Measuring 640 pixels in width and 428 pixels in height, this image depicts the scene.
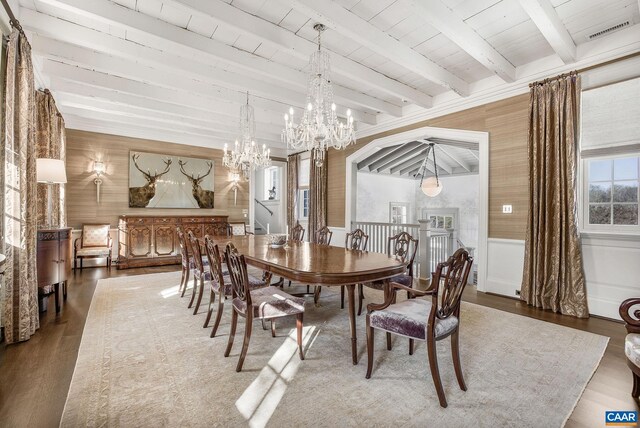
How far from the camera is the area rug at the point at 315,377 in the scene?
172cm

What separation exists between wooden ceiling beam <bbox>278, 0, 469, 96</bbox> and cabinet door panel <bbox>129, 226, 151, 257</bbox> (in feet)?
17.3

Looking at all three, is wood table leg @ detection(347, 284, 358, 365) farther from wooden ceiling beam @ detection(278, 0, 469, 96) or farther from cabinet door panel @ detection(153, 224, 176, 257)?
cabinet door panel @ detection(153, 224, 176, 257)

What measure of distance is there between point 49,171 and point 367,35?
379 cm

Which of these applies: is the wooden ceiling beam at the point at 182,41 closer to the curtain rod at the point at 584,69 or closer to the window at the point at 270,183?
the curtain rod at the point at 584,69

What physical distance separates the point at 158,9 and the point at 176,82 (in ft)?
4.89

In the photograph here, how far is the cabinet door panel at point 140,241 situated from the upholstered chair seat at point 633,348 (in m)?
6.86

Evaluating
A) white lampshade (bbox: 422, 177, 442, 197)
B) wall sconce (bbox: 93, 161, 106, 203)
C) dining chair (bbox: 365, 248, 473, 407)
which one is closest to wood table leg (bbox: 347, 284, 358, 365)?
dining chair (bbox: 365, 248, 473, 407)

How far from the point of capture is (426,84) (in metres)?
4.54

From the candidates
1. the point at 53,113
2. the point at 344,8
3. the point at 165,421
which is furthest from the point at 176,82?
the point at 165,421

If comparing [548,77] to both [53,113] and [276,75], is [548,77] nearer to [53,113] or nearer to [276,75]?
[276,75]

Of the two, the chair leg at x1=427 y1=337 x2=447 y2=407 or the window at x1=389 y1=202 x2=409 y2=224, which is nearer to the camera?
the chair leg at x1=427 y1=337 x2=447 y2=407

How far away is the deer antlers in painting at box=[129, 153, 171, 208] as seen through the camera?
21.5ft

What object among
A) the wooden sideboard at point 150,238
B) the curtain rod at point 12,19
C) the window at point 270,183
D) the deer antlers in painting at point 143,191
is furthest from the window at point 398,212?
the curtain rod at point 12,19

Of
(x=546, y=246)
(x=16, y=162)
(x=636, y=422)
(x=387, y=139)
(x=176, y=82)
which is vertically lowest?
(x=636, y=422)
